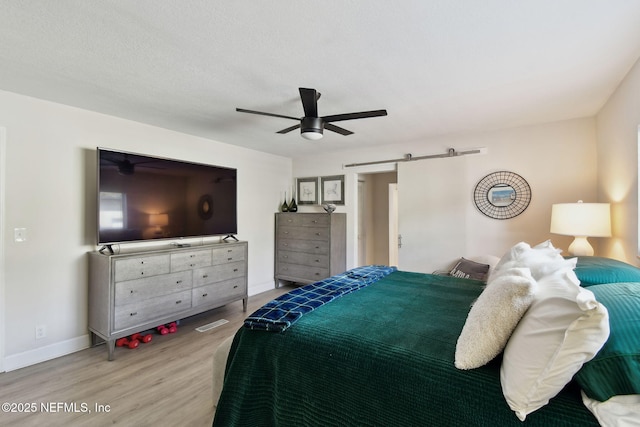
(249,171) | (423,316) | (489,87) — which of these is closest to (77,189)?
(249,171)

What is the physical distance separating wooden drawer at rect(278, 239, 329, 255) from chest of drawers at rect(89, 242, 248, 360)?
54.1 inches

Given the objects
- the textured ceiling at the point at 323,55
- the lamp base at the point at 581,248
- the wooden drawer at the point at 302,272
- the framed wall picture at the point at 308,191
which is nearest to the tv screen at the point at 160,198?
the textured ceiling at the point at 323,55

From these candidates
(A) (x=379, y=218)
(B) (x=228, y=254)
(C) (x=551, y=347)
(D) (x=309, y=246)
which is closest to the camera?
(C) (x=551, y=347)

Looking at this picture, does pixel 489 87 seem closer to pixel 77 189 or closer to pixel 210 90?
pixel 210 90

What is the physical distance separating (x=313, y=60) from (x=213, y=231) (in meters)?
2.77

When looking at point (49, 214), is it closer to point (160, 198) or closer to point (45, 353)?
point (160, 198)

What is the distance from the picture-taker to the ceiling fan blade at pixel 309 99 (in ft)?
7.06

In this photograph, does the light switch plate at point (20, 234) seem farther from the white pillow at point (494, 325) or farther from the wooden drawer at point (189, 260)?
the white pillow at point (494, 325)

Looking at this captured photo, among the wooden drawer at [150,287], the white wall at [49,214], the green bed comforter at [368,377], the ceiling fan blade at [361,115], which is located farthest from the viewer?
the wooden drawer at [150,287]

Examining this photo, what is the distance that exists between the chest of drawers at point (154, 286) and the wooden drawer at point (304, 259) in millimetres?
1368

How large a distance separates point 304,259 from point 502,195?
3.04 meters

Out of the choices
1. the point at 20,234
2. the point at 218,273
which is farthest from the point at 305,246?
the point at 20,234

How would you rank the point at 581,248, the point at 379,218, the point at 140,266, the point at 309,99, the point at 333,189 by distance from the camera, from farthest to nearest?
the point at 379,218 → the point at 333,189 → the point at 140,266 → the point at 581,248 → the point at 309,99

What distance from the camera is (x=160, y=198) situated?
11.2 feet
